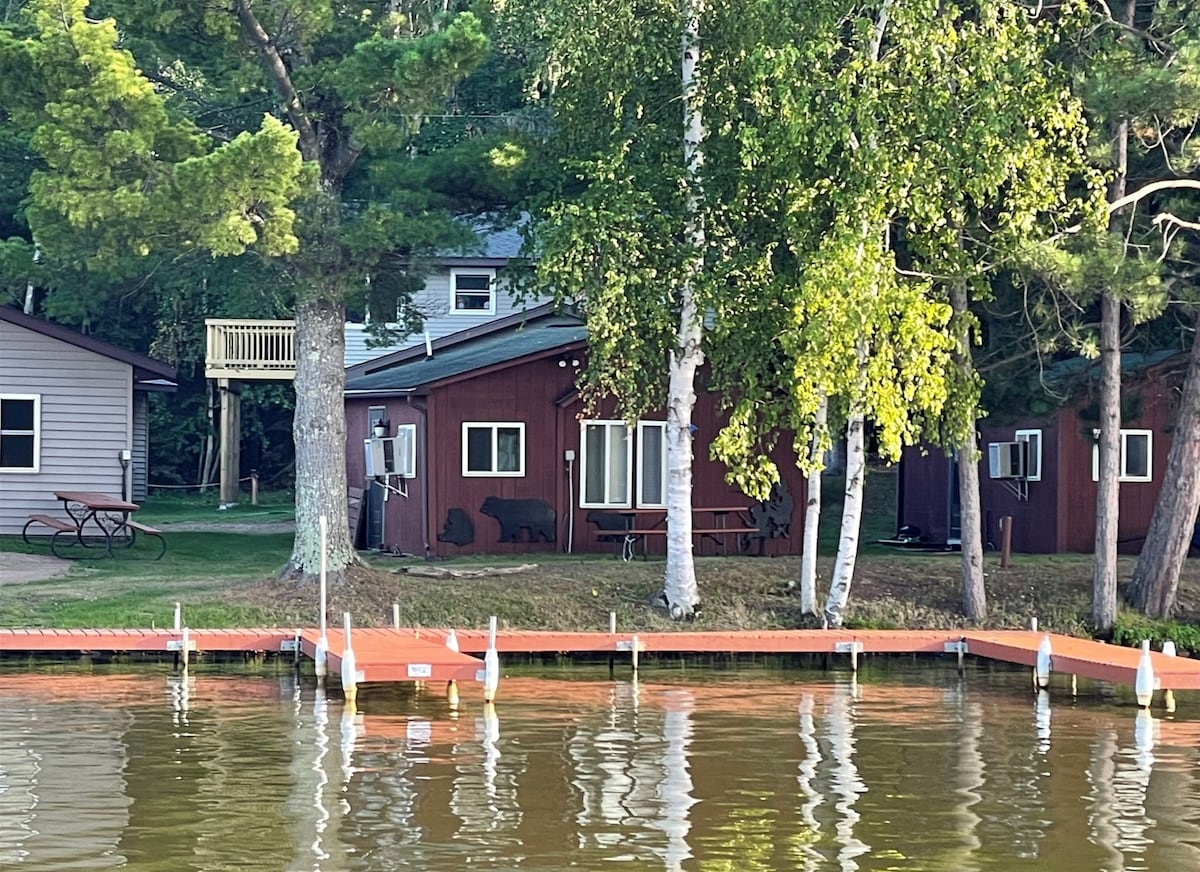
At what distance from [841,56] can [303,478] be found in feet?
29.7

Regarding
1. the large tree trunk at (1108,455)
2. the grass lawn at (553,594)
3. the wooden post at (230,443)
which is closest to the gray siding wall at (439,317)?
the wooden post at (230,443)

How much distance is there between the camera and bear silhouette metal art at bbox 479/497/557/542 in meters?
30.7

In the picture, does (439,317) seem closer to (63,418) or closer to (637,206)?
(63,418)

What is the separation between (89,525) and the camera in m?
31.5

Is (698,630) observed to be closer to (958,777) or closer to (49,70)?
(958,777)

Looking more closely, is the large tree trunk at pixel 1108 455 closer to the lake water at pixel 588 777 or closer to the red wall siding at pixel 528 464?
the lake water at pixel 588 777

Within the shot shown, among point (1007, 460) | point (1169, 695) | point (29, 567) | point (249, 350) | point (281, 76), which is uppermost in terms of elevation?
point (281, 76)

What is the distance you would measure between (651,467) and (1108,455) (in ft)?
27.1

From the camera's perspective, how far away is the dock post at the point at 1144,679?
20109mm

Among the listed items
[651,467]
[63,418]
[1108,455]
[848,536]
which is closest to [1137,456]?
[1108,455]

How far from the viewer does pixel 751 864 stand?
41.7 feet

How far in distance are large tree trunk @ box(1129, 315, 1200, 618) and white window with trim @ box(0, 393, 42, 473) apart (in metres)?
17.6

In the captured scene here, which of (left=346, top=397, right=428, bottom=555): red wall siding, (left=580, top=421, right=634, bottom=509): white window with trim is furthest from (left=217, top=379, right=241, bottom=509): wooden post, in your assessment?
(left=580, top=421, right=634, bottom=509): white window with trim

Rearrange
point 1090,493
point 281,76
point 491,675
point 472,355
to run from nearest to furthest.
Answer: point 491,675, point 281,76, point 1090,493, point 472,355
